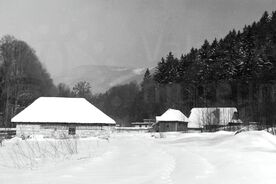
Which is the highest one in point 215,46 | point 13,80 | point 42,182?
point 215,46

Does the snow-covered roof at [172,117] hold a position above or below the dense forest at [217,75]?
below

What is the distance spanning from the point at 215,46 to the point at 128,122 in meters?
26.9

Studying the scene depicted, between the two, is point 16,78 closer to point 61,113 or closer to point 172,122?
point 61,113

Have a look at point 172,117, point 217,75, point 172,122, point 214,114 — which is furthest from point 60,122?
point 217,75

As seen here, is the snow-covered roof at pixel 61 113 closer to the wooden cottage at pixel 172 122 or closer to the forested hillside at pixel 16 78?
the forested hillside at pixel 16 78

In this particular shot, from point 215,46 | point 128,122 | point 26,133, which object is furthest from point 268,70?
point 26,133

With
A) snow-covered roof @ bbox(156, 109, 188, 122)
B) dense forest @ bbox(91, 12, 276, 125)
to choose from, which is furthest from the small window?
dense forest @ bbox(91, 12, 276, 125)

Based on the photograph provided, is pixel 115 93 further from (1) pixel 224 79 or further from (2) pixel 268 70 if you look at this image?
(2) pixel 268 70

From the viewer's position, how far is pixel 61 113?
151 ft

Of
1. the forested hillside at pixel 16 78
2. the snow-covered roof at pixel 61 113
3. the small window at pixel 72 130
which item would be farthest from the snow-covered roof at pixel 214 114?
the forested hillside at pixel 16 78

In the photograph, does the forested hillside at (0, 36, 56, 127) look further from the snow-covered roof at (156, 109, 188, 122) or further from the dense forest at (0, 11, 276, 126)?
the snow-covered roof at (156, 109, 188, 122)

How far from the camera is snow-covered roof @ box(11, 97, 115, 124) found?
44.8 metres

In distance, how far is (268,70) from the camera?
72.0 meters

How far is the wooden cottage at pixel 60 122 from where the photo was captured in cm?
4425
